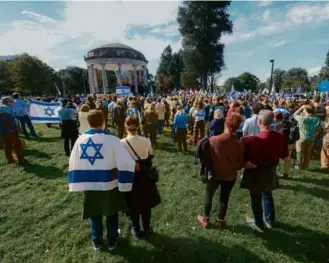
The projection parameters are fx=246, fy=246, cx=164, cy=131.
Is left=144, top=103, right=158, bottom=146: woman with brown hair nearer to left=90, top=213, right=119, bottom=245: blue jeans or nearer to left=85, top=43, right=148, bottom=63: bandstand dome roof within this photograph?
left=90, top=213, right=119, bottom=245: blue jeans

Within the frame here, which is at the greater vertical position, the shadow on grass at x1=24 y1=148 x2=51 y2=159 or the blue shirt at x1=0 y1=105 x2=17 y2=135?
the blue shirt at x1=0 y1=105 x2=17 y2=135

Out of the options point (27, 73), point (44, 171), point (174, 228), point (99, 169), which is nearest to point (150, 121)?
point (44, 171)

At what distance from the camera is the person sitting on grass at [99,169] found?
3117 millimetres

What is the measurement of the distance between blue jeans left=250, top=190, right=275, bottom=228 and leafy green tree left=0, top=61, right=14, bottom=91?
70240 mm

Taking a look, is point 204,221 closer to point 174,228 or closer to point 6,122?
point 174,228

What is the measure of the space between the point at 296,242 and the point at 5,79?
73.0 meters

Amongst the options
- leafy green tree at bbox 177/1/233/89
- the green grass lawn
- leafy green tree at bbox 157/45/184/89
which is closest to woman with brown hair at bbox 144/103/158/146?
the green grass lawn

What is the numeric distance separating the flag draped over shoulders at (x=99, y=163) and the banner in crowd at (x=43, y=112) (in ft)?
36.3

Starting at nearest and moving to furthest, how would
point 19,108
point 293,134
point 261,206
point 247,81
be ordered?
point 261,206 → point 293,134 → point 19,108 → point 247,81

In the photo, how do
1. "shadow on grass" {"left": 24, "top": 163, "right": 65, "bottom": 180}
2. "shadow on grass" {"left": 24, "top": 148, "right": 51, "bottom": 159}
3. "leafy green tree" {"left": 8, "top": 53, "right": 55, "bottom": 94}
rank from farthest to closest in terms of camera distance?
"leafy green tree" {"left": 8, "top": 53, "right": 55, "bottom": 94}, "shadow on grass" {"left": 24, "top": 148, "right": 51, "bottom": 159}, "shadow on grass" {"left": 24, "top": 163, "right": 65, "bottom": 180}

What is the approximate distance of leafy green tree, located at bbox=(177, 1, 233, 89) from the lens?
37.7 meters

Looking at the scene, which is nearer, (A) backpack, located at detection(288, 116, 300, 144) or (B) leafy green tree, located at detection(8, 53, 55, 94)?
(A) backpack, located at detection(288, 116, 300, 144)

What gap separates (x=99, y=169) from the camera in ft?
10.3

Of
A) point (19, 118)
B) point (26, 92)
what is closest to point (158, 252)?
point (19, 118)
